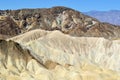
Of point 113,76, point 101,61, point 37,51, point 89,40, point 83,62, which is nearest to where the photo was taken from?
point 113,76

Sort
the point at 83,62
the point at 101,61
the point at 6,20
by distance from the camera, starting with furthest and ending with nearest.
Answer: the point at 6,20
the point at 101,61
the point at 83,62

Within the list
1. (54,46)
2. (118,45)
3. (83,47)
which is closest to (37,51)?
(54,46)

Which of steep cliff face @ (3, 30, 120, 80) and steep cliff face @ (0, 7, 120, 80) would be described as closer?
steep cliff face @ (0, 7, 120, 80)

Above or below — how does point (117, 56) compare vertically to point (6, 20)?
below

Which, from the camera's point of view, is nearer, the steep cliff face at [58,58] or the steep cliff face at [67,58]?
the steep cliff face at [58,58]

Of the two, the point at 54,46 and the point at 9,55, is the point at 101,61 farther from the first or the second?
the point at 9,55

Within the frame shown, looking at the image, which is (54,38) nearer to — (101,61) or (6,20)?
(101,61)

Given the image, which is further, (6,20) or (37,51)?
(6,20)

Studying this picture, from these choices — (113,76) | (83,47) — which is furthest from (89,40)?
(113,76)

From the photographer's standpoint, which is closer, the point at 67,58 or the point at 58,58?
the point at 67,58
